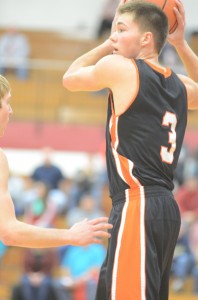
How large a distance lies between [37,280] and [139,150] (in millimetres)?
6657

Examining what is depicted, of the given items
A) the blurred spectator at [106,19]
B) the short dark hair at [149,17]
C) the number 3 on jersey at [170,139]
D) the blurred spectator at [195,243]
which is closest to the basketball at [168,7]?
the short dark hair at [149,17]

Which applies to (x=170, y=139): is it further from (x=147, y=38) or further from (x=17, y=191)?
(x=17, y=191)

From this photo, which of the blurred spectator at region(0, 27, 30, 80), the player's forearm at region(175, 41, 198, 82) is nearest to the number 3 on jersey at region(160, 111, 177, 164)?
the player's forearm at region(175, 41, 198, 82)

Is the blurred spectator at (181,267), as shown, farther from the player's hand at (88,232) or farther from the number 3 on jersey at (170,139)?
the player's hand at (88,232)

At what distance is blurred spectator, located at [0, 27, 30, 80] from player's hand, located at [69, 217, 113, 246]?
1337cm

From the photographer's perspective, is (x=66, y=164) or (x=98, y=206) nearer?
(x=98, y=206)

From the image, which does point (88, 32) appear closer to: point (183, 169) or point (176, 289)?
point (183, 169)

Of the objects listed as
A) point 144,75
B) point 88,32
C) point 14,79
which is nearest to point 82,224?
point 144,75

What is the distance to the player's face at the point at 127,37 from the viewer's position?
4184mm

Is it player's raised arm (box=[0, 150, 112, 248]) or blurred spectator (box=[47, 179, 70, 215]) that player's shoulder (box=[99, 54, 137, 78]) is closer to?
player's raised arm (box=[0, 150, 112, 248])

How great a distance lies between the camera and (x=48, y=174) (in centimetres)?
1385

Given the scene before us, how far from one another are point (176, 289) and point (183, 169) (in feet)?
10.4

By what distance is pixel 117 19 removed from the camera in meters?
4.29

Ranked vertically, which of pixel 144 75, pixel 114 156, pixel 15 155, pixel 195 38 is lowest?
pixel 15 155
